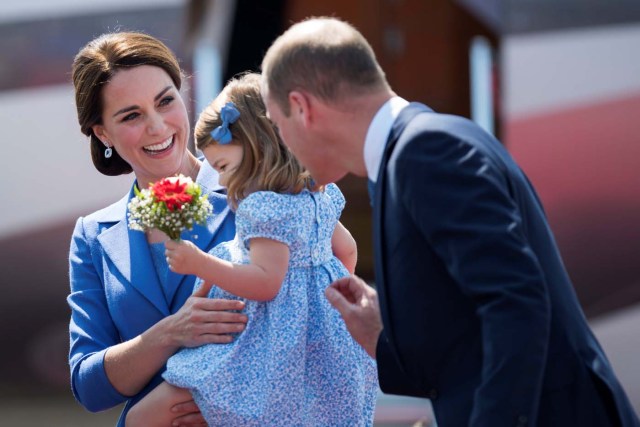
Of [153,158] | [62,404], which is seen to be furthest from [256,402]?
[62,404]

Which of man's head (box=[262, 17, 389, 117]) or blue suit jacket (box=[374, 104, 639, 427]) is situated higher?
man's head (box=[262, 17, 389, 117])

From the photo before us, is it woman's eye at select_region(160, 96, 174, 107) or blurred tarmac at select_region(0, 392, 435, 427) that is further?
blurred tarmac at select_region(0, 392, 435, 427)

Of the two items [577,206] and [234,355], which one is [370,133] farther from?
[577,206]

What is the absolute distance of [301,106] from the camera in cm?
203

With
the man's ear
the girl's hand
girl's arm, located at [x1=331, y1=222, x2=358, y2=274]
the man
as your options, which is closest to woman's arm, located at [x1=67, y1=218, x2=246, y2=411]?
the girl's hand

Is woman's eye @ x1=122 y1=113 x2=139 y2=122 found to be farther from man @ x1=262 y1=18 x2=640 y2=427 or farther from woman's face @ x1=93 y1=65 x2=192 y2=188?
man @ x1=262 y1=18 x2=640 y2=427

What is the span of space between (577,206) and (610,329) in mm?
725

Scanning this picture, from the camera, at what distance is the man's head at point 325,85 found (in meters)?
2.00

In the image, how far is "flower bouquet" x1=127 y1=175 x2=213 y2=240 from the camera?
7.98 ft

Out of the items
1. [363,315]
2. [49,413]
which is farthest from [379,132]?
[49,413]

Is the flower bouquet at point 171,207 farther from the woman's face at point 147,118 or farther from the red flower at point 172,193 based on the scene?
the woman's face at point 147,118

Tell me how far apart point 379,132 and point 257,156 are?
59 cm

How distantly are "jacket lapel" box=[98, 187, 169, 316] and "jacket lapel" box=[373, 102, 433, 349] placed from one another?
2.62ft

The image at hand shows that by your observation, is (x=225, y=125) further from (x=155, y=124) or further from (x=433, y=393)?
(x=433, y=393)
